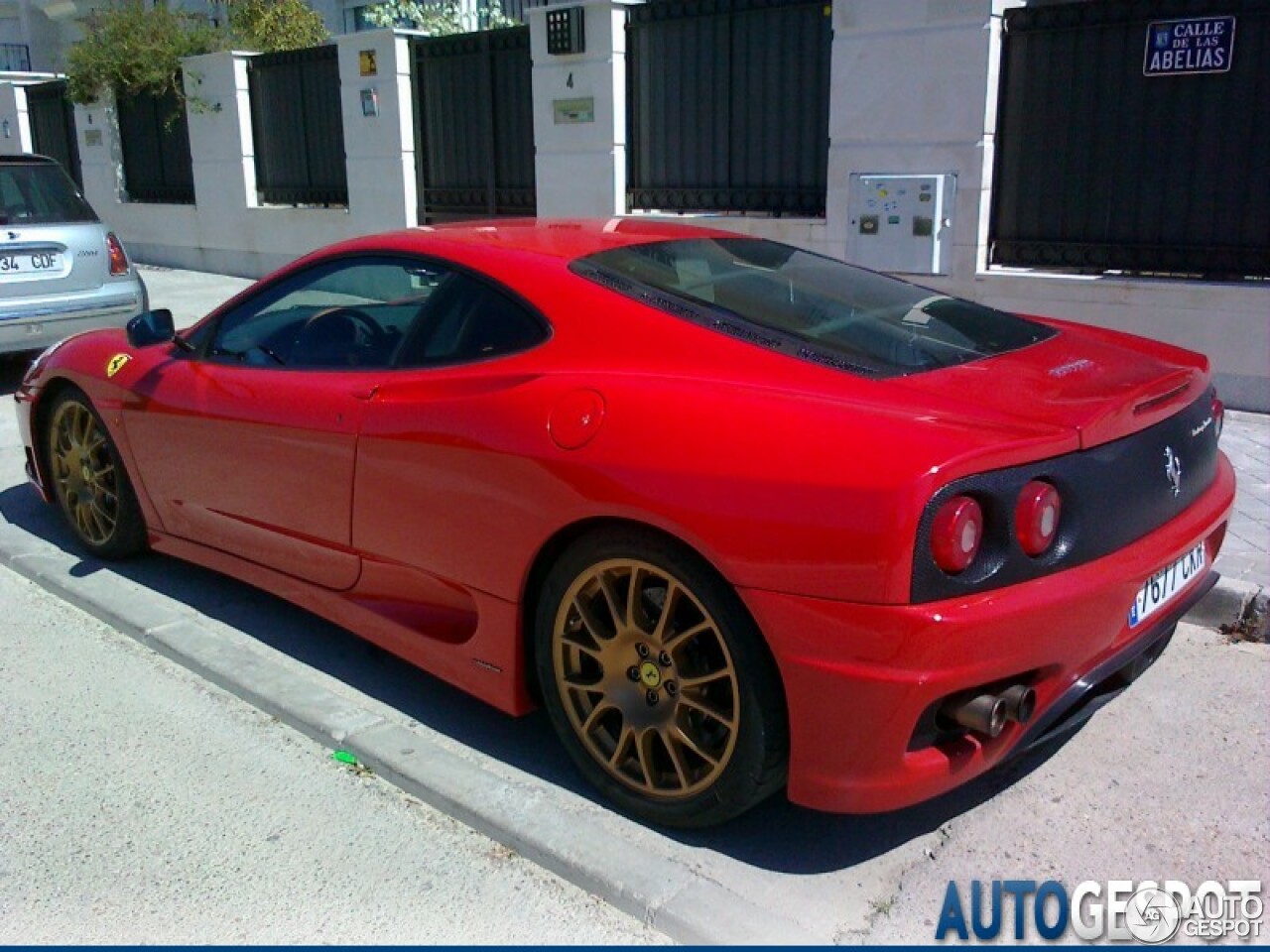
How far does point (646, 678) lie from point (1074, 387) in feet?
4.30

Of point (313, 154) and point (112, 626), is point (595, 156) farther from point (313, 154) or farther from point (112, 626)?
point (112, 626)

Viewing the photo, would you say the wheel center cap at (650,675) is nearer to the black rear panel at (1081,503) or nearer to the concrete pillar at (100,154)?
the black rear panel at (1081,503)

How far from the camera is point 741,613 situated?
2760 millimetres

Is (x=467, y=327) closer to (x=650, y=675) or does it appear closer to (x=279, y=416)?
(x=279, y=416)

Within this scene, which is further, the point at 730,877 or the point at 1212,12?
the point at 1212,12

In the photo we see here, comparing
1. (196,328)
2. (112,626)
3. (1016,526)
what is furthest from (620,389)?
(112,626)

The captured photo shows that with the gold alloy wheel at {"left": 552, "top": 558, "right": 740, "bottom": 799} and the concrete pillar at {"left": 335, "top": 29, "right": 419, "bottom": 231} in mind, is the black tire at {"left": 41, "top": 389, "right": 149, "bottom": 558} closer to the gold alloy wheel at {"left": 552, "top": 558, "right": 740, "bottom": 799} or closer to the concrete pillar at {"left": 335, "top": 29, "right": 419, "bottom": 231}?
the gold alloy wheel at {"left": 552, "top": 558, "right": 740, "bottom": 799}

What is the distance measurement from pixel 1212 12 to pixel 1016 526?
5.88 meters

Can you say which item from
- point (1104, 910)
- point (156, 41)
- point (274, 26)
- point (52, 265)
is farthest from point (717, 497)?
point (274, 26)

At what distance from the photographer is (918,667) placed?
2537mm

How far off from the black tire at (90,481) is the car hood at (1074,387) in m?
3.34

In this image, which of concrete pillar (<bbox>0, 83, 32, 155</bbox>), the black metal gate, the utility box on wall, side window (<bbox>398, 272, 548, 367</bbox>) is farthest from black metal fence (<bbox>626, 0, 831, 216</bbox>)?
concrete pillar (<bbox>0, 83, 32, 155</bbox>)

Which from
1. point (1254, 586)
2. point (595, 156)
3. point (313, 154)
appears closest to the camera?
point (1254, 586)

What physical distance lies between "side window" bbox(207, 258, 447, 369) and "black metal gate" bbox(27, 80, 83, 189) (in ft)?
48.7
